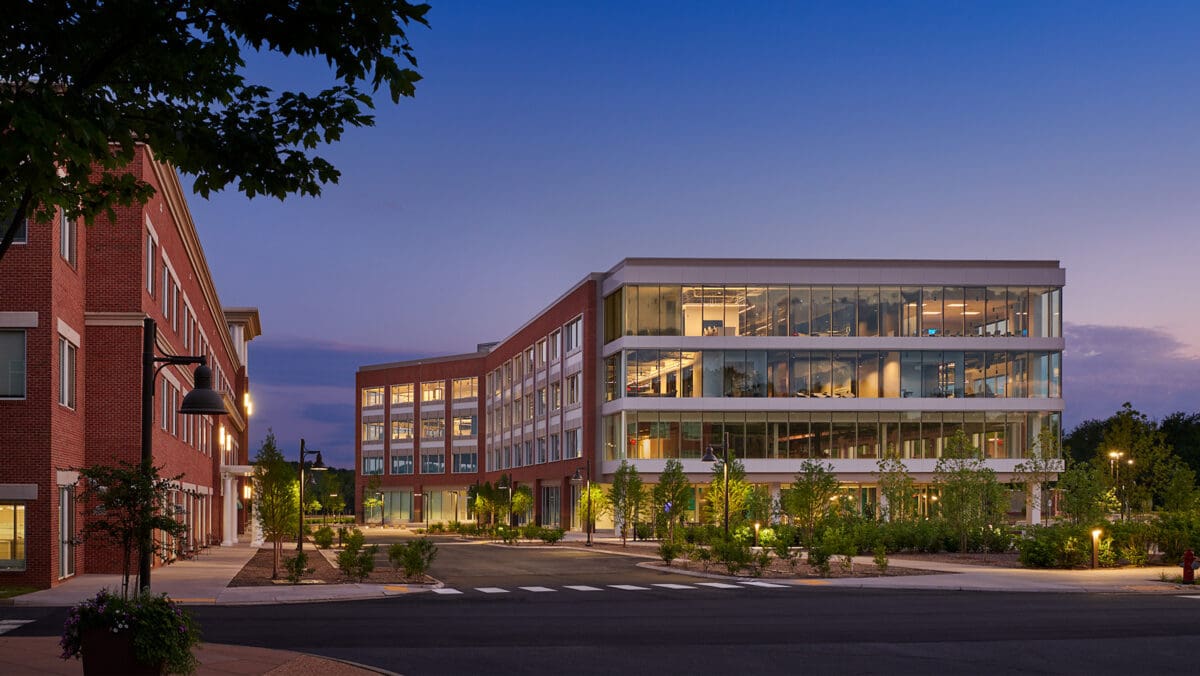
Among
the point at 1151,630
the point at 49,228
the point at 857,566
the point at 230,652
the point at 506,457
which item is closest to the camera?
the point at 230,652

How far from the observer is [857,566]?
40.5m

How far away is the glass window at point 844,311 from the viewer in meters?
80.6

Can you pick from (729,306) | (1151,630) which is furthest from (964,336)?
(1151,630)

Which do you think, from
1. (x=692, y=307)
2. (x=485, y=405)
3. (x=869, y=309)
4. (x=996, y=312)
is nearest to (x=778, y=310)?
(x=692, y=307)

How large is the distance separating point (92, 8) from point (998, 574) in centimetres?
3239

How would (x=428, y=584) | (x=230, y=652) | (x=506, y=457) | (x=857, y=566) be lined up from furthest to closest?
(x=506, y=457)
(x=857, y=566)
(x=428, y=584)
(x=230, y=652)

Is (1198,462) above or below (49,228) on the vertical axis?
below

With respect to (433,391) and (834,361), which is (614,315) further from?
(433,391)

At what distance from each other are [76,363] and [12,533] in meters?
6.05

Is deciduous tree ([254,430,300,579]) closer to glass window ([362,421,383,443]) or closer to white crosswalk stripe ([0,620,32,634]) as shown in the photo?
white crosswalk stripe ([0,620,32,634])

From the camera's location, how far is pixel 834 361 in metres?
80.8

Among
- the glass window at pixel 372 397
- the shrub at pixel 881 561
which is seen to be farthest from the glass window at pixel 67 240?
the glass window at pixel 372 397

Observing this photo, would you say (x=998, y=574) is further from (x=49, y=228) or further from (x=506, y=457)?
(x=506, y=457)

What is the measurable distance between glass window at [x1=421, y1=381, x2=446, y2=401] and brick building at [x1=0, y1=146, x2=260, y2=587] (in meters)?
84.8
